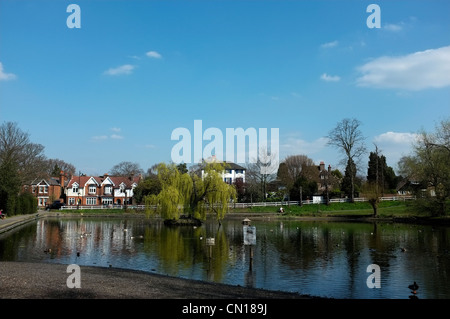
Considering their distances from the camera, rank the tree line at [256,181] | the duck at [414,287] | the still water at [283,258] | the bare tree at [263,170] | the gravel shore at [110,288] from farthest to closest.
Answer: the bare tree at [263,170], the tree line at [256,181], the still water at [283,258], the duck at [414,287], the gravel shore at [110,288]

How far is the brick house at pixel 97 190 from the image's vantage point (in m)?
90.4

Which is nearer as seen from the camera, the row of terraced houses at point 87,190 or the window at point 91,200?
the row of terraced houses at point 87,190

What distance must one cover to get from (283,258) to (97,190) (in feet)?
255

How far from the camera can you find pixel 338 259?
74.0 ft

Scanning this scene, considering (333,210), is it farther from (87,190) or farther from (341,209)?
(87,190)

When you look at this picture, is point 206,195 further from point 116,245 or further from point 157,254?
point 157,254

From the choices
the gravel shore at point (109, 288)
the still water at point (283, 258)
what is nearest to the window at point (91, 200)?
the still water at point (283, 258)

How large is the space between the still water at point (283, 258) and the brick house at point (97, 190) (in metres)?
56.6

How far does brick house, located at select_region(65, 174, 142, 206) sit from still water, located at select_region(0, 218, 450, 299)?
5661 centimetres

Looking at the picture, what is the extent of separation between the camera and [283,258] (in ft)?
75.0

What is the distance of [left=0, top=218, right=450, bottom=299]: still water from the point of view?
16.4 meters

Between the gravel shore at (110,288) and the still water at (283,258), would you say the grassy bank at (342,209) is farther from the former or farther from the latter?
the gravel shore at (110,288)

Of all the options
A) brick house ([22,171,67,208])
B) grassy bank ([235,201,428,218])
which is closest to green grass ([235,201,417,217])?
grassy bank ([235,201,428,218])
